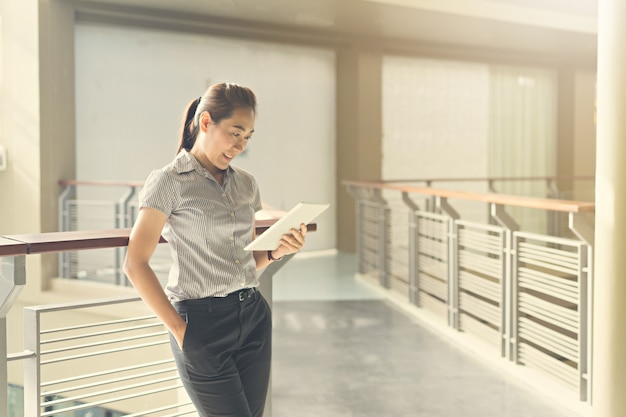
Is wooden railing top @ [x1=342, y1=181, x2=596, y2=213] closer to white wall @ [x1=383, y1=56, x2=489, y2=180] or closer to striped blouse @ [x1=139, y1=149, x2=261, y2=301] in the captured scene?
striped blouse @ [x1=139, y1=149, x2=261, y2=301]

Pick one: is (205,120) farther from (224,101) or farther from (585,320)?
(585,320)

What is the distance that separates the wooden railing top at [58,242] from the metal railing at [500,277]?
207cm

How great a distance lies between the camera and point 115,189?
7285 millimetres

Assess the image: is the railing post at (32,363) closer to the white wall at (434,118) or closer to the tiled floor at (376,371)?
the tiled floor at (376,371)

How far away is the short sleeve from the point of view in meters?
1.51

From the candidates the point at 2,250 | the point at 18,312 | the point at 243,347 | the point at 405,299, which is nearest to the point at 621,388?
the point at 243,347

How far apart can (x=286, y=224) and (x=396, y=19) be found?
Result: 6.30 m

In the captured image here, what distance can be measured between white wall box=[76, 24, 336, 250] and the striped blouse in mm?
5868

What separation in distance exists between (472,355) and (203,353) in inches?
111

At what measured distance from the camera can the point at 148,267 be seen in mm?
1490

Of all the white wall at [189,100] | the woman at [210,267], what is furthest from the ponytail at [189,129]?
the white wall at [189,100]

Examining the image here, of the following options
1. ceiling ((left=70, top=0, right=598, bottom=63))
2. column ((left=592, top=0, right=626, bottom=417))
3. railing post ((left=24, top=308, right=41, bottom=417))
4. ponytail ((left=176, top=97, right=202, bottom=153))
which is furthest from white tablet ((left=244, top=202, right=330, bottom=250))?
ceiling ((left=70, top=0, right=598, bottom=63))

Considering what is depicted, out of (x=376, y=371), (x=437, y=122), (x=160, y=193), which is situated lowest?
(x=376, y=371)

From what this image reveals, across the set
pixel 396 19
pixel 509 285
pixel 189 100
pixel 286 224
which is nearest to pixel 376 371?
pixel 509 285
